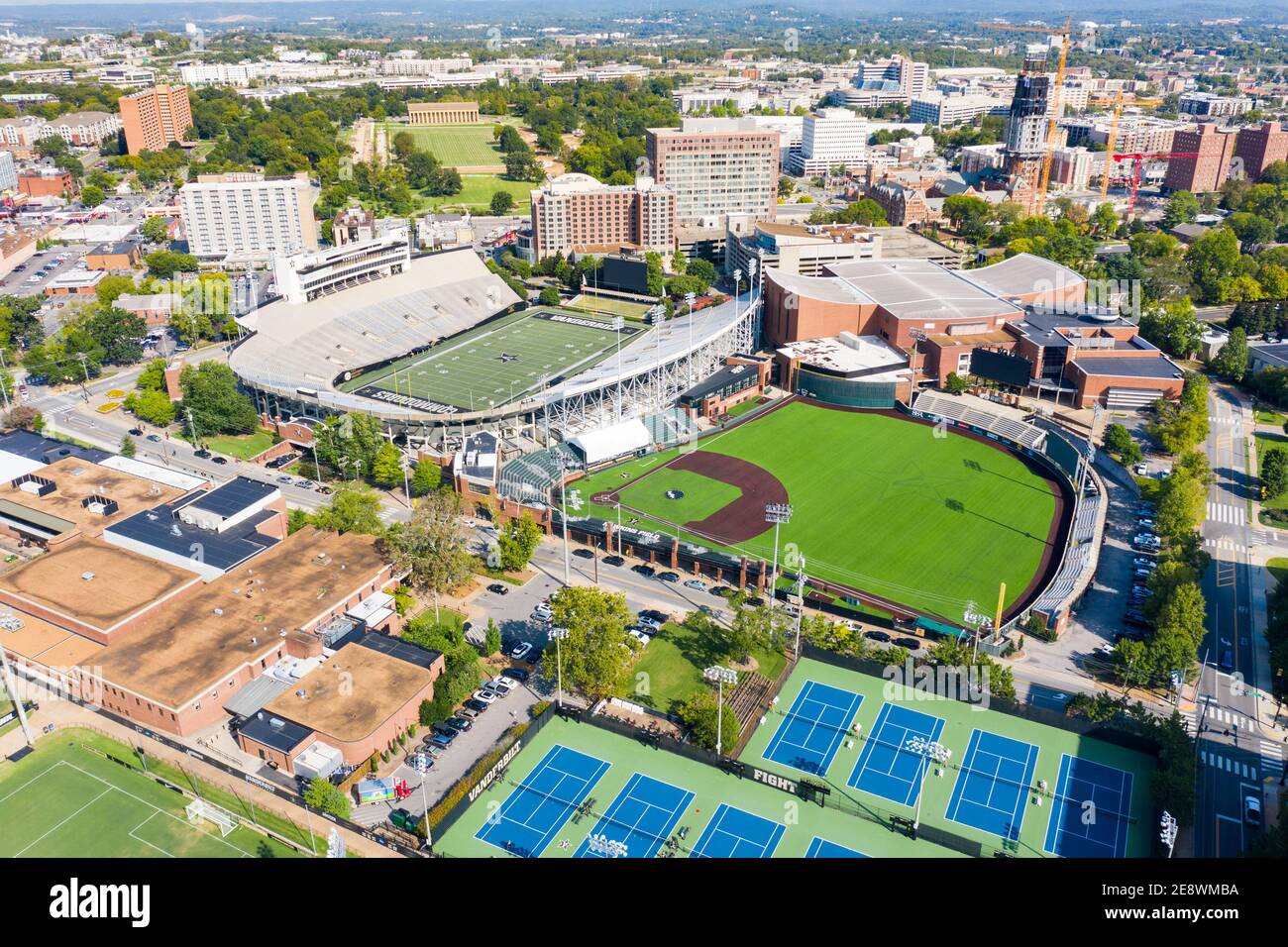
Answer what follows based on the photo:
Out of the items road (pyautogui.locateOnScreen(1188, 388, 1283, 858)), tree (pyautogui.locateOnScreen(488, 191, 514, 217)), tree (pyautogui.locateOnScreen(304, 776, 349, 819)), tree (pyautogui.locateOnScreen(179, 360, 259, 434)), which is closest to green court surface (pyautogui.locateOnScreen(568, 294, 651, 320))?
tree (pyautogui.locateOnScreen(488, 191, 514, 217))

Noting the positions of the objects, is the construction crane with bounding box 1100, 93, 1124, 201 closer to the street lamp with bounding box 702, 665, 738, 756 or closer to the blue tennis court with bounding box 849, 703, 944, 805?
the blue tennis court with bounding box 849, 703, 944, 805

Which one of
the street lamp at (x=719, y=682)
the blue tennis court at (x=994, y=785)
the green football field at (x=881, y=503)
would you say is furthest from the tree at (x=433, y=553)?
the blue tennis court at (x=994, y=785)

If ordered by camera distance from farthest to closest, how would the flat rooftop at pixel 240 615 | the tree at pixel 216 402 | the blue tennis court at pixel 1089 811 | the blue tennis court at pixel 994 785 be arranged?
the tree at pixel 216 402, the flat rooftop at pixel 240 615, the blue tennis court at pixel 994 785, the blue tennis court at pixel 1089 811

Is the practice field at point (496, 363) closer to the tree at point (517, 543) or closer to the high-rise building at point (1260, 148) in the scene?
the tree at point (517, 543)

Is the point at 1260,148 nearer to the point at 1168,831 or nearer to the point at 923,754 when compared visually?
the point at 923,754

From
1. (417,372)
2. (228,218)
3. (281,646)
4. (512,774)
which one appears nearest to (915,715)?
(512,774)

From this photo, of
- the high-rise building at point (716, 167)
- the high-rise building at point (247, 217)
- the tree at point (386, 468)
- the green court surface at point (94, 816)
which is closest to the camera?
the green court surface at point (94, 816)

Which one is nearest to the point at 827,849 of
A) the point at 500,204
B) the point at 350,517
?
the point at 350,517
